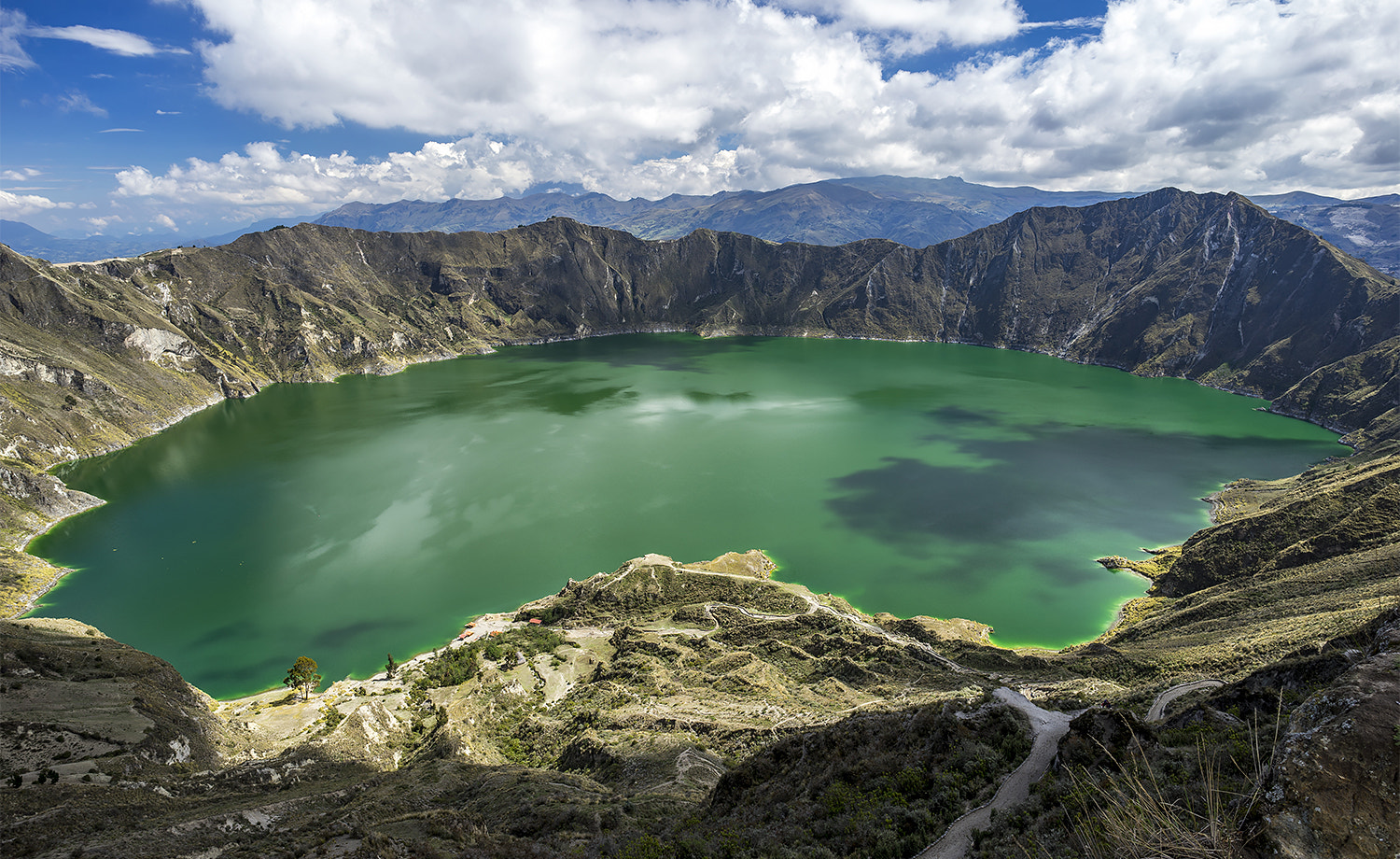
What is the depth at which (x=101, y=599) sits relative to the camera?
56.9 metres

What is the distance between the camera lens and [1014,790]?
55.1 ft

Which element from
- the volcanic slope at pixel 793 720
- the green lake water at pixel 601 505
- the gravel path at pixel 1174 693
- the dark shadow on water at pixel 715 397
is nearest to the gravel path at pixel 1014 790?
the volcanic slope at pixel 793 720

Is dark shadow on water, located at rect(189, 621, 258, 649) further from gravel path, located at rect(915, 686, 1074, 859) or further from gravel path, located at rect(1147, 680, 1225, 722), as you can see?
gravel path, located at rect(1147, 680, 1225, 722)

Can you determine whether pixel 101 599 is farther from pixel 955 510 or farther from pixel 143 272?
pixel 143 272

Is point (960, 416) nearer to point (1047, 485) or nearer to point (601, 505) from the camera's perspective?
point (1047, 485)

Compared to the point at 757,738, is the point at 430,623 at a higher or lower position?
lower

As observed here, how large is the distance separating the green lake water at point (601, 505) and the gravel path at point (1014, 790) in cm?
3428

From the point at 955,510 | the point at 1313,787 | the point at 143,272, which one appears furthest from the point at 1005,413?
the point at 143,272

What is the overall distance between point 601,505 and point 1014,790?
6416 cm

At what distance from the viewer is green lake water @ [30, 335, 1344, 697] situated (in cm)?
5453

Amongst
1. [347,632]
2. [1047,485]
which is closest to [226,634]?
[347,632]

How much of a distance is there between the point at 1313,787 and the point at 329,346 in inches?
8311

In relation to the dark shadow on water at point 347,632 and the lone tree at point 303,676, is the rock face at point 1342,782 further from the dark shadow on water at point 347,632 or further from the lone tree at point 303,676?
the dark shadow on water at point 347,632

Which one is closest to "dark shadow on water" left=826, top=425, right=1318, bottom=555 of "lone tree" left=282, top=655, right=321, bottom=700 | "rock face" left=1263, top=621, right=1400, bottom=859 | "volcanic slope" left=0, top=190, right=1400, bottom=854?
"volcanic slope" left=0, top=190, right=1400, bottom=854
